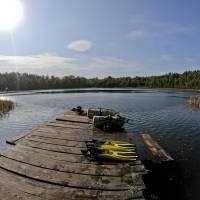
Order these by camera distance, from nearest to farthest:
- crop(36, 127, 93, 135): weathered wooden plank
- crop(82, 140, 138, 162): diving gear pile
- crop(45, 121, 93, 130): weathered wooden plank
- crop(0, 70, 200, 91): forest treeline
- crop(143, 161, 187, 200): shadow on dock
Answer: crop(82, 140, 138, 162): diving gear pile < crop(143, 161, 187, 200): shadow on dock < crop(36, 127, 93, 135): weathered wooden plank < crop(45, 121, 93, 130): weathered wooden plank < crop(0, 70, 200, 91): forest treeline

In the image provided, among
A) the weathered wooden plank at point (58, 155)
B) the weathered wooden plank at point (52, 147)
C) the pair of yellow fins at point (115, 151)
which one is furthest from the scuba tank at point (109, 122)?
the weathered wooden plank at point (58, 155)

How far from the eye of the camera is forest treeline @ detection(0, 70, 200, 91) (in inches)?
5763

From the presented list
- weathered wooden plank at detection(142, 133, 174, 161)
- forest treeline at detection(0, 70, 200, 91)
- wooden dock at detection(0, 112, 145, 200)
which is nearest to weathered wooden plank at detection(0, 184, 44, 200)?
wooden dock at detection(0, 112, 145, 200)

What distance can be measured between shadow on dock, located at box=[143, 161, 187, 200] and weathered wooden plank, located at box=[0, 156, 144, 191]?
11.5 ft

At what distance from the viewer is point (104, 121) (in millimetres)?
22594

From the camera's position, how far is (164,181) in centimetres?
1677

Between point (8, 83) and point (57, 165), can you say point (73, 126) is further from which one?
point (8, 83)

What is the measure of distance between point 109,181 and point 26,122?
28.9 metres

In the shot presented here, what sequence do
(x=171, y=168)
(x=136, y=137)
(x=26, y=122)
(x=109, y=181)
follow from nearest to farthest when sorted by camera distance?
1. (x=109, y=181)
2. (x=171, y=168)
3. (x=136, y=137)
4. (x=26, y=122)

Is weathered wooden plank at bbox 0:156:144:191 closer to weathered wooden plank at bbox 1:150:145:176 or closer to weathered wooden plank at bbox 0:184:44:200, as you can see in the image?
weathered wooden plank at bbox 1:150:145:176

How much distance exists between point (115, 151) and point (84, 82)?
16571 centimetres

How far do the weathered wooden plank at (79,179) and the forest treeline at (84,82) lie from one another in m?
138

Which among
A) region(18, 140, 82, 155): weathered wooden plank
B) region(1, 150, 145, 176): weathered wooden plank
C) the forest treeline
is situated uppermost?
the forest treeline

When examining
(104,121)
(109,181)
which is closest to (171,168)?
(104,121)
